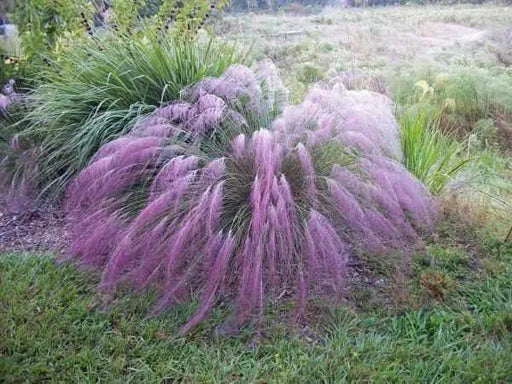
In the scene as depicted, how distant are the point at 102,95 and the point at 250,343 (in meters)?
2.24

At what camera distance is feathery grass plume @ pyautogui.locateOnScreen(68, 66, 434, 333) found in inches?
83.7

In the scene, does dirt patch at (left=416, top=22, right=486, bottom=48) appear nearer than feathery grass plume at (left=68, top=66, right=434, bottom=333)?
No

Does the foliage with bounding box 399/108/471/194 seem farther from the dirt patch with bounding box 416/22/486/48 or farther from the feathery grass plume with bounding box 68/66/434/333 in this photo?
the dirt patch with bounding box 416/22/486/48

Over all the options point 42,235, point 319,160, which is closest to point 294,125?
point 319,160

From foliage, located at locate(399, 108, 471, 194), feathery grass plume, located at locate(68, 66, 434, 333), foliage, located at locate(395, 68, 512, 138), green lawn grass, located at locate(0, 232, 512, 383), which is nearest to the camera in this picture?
green lawn grass, located at locate(0, 232, 512, 383)

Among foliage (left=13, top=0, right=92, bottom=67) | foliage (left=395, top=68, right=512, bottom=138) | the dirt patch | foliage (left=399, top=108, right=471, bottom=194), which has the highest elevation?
foliage (left=13, top=0, right=92, bottom=67)

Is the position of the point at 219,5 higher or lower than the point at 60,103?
higher

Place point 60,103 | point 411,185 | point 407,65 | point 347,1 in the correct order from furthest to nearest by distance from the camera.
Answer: point 347,1 → point 407,65 → point 60,103 → point 411,185

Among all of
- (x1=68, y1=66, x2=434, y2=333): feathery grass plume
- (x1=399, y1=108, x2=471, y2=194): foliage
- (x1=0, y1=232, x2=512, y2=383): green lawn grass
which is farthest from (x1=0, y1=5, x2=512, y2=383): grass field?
(x1=399, y1=108, x2=471, y2=194): foliage

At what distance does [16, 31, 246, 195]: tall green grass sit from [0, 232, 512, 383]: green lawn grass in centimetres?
114

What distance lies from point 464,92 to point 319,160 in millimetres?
3626

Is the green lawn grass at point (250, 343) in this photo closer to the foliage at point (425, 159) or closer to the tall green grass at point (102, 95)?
the foliage at point (425, 159)

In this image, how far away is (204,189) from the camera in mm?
2377

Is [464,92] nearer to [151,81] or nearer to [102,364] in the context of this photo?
[151,81]
